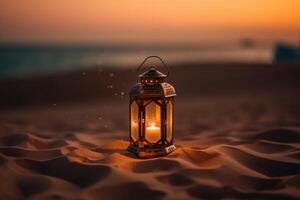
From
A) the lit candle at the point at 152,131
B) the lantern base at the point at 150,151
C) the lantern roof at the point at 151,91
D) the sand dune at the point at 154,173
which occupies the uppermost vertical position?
the lantern roof at the point at 151,91

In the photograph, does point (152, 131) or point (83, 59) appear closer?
point (152, 131)

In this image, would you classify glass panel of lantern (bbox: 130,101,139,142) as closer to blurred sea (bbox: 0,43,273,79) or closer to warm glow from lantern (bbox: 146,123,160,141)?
warm glow from lantern (bbox: 146,123,160,141)

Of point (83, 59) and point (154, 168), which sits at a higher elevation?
point (83, 59)

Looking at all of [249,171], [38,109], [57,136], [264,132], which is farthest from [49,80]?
[249,171]

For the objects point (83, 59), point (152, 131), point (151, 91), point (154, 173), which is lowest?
point (154, 173)

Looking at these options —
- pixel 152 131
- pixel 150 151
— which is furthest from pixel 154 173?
pixel 152 131

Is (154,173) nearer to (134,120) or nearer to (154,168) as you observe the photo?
(154,168)

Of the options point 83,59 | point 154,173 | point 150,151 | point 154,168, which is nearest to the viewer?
point 154,173

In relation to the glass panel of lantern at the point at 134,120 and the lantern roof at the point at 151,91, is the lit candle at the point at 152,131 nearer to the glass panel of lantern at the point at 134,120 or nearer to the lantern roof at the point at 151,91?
the glass panel of lantern at the point at 134,120

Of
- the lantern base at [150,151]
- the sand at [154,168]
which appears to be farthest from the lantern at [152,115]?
the sand at [154,168]
